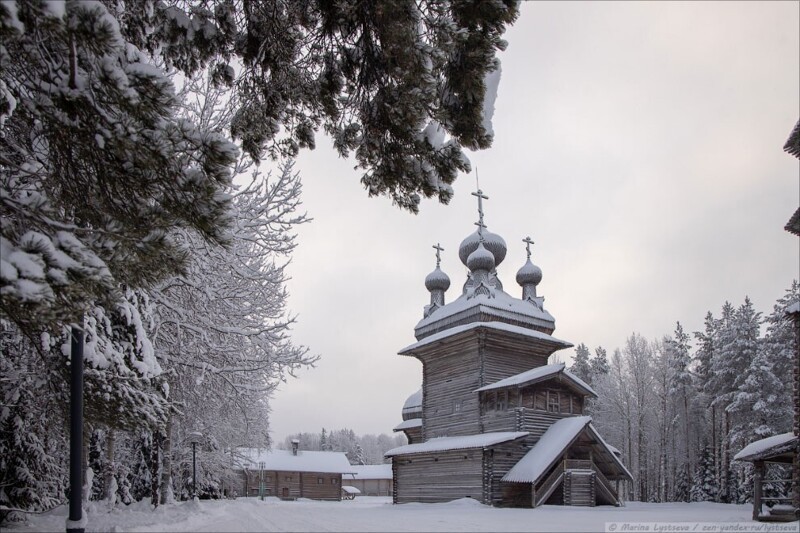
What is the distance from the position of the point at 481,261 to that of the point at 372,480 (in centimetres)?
5592

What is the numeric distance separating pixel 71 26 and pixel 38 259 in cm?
230

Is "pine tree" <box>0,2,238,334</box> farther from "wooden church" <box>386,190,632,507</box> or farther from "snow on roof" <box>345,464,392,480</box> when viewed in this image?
"snow on roof" <box>345,464,392,480</box>

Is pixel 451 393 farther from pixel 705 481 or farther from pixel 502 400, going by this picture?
pixel 705 481

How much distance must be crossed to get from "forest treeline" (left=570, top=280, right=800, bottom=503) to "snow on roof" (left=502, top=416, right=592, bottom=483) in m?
13.0

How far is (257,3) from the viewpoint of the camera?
395 inches

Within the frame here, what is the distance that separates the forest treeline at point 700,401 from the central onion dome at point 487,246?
1522cm

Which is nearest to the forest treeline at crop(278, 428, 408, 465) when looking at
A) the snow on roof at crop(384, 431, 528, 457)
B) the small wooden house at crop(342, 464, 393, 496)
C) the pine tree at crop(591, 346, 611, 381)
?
the small wooden house at crop(342, 464, 393, 496)

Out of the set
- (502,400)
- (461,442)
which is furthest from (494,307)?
(461,442)

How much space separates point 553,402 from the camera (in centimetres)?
2873

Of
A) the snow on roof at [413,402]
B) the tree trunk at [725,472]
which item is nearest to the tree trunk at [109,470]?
the snow on roof at [413,402]

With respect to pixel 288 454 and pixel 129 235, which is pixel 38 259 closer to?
pixel 129 235

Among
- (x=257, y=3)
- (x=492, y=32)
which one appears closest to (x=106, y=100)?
(x=257, y=3)

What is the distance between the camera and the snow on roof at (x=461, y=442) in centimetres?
2600

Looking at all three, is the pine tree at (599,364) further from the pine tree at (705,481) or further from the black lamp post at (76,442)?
the black lamp post at (76,442)
